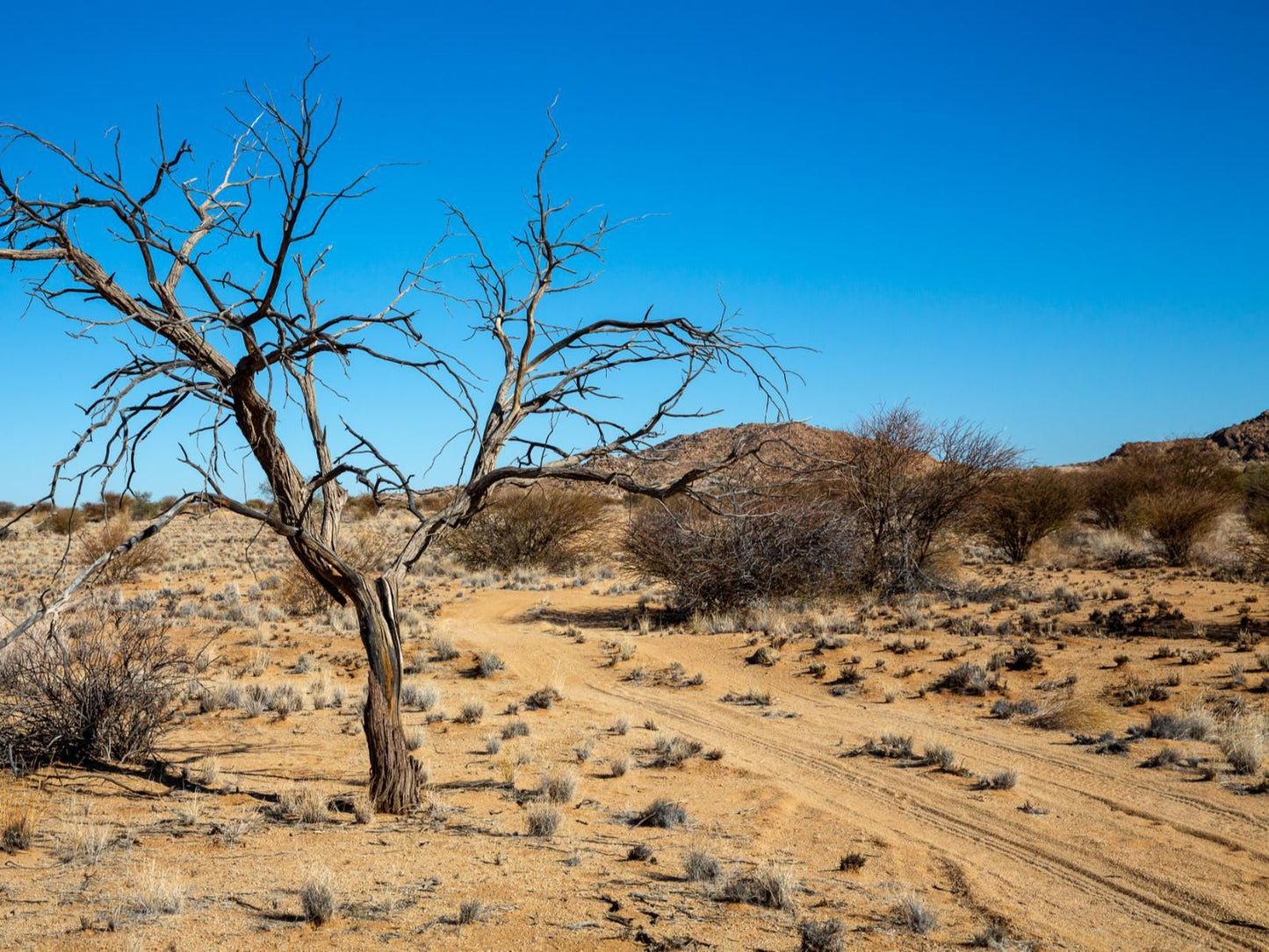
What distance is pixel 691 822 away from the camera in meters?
8.03

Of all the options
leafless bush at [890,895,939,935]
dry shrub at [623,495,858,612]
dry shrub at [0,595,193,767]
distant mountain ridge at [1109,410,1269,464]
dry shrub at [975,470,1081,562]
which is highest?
distant mountain ridge at [1109,410,1269,464]

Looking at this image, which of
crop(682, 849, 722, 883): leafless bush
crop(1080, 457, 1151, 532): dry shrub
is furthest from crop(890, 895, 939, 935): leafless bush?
crop(1080, 457, 1151, 532): dry shrub

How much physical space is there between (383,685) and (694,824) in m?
2.89

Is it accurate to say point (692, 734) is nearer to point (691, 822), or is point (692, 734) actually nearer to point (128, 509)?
point (691, 822)

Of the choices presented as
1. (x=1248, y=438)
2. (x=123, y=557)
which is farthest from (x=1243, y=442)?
(x=123, y=557)

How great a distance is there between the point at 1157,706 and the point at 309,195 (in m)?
11.8

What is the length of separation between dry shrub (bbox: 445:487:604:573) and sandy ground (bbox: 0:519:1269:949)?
16120mm

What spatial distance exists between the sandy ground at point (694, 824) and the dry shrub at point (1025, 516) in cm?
1367

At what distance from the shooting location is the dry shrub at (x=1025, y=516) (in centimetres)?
2920

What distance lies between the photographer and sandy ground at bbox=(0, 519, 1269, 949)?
18.6ft

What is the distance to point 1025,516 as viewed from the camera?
29.5 m

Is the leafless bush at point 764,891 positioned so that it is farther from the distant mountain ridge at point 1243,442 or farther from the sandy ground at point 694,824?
the distant mountain ridge at point 1243,442

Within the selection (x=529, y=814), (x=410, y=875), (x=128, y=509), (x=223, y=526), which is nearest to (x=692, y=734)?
(x=529, y=814)

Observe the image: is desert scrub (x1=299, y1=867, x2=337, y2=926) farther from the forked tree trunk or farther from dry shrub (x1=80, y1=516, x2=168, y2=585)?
dry shrub (x1=80, y1=516, x2=168, y2=585)
